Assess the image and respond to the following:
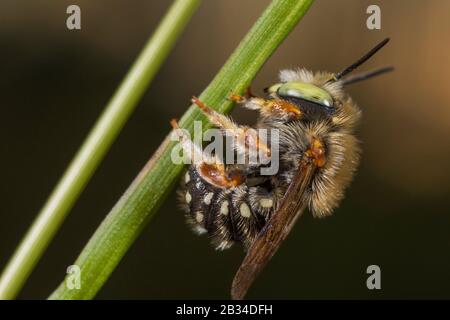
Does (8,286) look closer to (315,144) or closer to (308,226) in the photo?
(315,144)

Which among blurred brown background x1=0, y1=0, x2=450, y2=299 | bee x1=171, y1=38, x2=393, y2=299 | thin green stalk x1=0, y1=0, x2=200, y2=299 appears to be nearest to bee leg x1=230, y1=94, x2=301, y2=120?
bee x1=171, y1=38, x2=393, y2=299

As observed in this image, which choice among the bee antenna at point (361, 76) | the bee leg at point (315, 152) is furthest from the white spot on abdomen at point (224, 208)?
the bee antenna at point (361, 76)

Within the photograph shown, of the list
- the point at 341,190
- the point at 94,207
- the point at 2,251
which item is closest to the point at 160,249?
the point at 94,207

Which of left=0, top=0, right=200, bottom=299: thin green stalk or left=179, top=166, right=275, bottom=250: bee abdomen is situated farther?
left=179, top=166, right=275, bottom=250: bee abdomen

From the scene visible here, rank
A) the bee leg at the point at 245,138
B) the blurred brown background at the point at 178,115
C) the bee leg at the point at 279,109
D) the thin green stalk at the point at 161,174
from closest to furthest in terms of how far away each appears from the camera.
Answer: the thin green stalk at the point at 161,174 < the bee leg at the point at 245,138 < the bee leg at the point at 279,109 < the blurred brown background at the point at 178,115

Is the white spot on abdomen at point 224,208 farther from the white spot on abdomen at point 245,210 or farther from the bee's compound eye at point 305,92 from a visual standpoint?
the bee's compound eye at point 305,92

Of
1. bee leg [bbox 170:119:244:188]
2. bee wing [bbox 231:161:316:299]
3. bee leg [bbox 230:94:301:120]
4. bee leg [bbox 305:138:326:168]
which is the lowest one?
bee wing [bbox 231:161:316:299]

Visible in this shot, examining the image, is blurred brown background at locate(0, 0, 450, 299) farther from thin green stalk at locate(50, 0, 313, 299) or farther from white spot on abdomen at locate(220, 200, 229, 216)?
thin green stalk at locate(50, 0, 313, 299)
